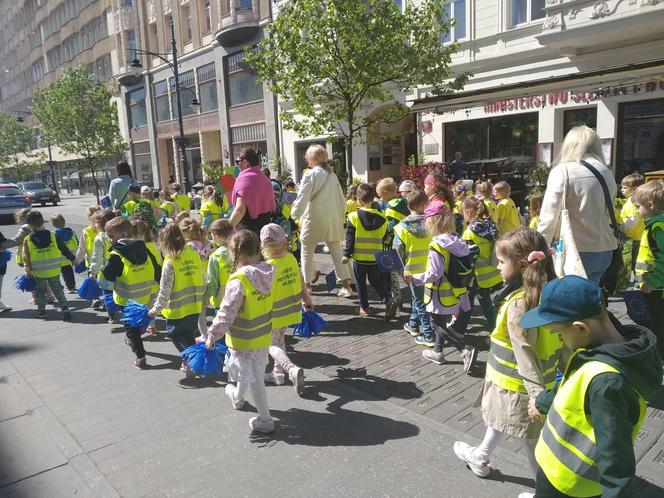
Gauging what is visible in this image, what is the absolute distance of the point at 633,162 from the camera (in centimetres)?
1294

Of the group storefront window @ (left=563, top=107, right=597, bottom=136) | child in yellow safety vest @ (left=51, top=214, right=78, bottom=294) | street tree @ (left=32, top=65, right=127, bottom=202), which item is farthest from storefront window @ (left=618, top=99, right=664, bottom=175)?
street tree @ (left=32, top=65, right=127, bottom=202)

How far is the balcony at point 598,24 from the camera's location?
11.0m

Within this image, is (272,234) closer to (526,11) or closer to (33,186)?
(526,11)

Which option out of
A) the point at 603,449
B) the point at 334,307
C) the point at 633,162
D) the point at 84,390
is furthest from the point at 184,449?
the point at 633,162

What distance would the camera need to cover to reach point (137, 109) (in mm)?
38250

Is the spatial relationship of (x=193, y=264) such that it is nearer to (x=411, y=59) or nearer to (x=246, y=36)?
(x=411, y=59)

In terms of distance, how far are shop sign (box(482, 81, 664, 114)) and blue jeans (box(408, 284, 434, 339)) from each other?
26.4ft

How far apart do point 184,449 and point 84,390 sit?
161cm

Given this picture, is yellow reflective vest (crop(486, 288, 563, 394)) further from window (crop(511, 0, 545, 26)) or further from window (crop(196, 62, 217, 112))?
window (crop(196, 62, 217, 112))

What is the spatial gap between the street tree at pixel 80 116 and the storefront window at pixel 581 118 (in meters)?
23.0

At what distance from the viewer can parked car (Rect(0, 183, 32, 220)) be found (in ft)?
70.2

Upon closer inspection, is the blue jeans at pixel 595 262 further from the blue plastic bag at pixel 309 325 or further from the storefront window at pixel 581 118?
the storefront window at pixel 581 118

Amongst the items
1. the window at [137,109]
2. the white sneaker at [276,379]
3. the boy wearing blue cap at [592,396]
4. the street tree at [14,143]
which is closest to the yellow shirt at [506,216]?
the white sneaker at [276,379]

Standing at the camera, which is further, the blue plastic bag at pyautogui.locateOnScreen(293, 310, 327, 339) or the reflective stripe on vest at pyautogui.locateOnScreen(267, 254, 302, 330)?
the blue plastic bag at pyautogui.locateOnScreen(293, 310, 327, 339)
